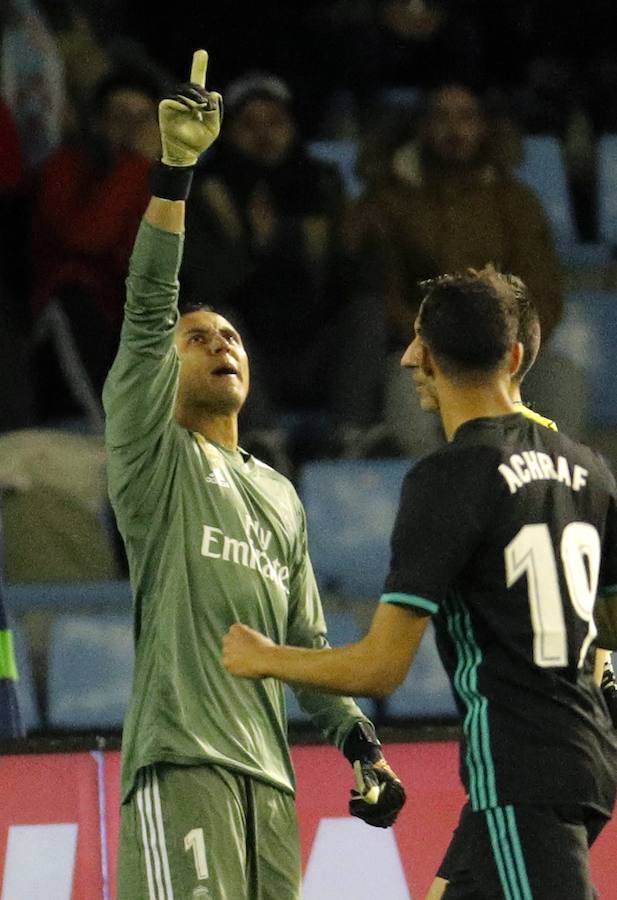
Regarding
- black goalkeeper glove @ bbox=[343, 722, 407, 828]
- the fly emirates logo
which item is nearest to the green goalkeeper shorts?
black goalkeeper glove @ bbox=[343, 722, 407, 828]

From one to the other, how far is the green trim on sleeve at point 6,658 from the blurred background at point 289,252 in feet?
2.73

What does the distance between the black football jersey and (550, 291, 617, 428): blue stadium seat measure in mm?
4995

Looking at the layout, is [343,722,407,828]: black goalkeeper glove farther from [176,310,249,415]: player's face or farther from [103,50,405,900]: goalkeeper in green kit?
[176,310,249,415]: player's face

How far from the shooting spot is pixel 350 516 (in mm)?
7305

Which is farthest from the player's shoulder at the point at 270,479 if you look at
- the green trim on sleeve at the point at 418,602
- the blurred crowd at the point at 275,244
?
the blurred crowd at the point at 275,244

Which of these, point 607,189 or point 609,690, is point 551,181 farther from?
point 609,690

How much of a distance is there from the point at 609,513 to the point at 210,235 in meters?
4.51

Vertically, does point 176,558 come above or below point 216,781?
above

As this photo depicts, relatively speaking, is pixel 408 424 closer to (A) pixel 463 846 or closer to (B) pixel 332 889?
(B) pixel 332 889

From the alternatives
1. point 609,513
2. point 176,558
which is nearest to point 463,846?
point 609,513

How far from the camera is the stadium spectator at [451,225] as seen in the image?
26.1 feet

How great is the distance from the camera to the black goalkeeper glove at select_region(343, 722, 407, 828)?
4.07 metres

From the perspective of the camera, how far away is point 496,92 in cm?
908

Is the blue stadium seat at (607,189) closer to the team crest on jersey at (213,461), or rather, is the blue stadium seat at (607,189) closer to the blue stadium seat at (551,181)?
the blue stadium seat at (551,181)
